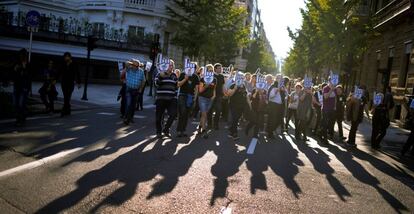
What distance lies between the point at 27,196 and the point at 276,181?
147 inches

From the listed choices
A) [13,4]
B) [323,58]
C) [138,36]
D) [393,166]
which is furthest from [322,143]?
[13,4]

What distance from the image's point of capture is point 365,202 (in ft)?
20.5

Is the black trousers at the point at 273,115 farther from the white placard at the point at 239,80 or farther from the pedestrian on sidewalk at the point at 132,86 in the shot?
the pedestrian on sidewalk at the point at 132,86

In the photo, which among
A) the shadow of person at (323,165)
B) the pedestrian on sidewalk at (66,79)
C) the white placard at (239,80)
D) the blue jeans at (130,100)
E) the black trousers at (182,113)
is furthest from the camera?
the pedestrian on sidewalk at (66,79)

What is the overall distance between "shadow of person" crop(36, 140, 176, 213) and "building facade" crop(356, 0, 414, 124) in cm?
1568

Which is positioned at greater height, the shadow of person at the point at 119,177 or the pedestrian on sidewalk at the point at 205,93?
the pedestrian on sidewalk at the point at 205,93

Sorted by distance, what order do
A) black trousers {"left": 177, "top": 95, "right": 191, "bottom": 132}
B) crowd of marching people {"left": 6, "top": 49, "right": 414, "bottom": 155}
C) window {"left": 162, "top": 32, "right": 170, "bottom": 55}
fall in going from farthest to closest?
1. window {"left": 162, "top": 32, "right": 170, "bottom": 55}
2. black trousers {"left": 177, "top": 95, "right": 191, "bottom": 132}
3. crowd of marching people {"left": 6, "top": 49, "right": 414, "bottom": 155}

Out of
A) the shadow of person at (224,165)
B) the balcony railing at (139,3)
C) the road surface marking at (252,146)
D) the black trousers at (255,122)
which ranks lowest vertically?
the road surface marking at (252,146)

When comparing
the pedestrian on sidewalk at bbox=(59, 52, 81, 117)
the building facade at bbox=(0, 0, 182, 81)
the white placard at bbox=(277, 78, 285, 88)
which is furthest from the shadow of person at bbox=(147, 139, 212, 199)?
the building facade at bbox=(0, 0, 182, 81)

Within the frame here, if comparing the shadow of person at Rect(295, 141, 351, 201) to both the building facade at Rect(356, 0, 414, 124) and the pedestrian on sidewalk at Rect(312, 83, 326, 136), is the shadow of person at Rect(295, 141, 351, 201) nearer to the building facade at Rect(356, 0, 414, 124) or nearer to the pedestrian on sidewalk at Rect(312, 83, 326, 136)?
the pedestrian on sidewalk at Rect(312, 83, 326, 136)

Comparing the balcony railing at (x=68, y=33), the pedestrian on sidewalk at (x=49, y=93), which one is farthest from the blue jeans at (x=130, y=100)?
the balcony railing at (x=68, y=33)

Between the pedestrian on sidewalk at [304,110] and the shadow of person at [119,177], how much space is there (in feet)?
16.7

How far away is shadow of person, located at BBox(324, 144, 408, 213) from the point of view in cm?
637

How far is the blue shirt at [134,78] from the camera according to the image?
1238 centimetres
